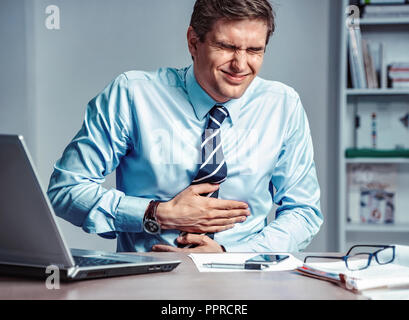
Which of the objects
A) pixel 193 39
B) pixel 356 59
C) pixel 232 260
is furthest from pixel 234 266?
pixel 356 59

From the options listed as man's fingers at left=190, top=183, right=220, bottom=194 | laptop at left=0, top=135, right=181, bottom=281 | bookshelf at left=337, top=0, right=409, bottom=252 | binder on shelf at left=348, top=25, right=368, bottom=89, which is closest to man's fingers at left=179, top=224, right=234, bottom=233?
man's fingers at left=190, top=183, right=220, bottom=194

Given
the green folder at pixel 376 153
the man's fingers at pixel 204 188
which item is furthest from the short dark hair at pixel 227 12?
the green folder at pixel 376 153

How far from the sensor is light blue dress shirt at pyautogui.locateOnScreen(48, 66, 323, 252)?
1.60m

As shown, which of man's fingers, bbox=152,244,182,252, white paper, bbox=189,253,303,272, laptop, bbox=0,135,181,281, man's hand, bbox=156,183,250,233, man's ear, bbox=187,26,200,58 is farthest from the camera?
man's ear, bbox=187,26,200,58

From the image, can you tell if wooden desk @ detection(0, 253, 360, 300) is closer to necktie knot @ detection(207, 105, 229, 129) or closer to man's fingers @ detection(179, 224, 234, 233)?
man's fingers @ detection(179, 224, 234, 233)

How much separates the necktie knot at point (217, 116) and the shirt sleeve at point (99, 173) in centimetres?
26

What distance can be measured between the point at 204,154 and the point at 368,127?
1.60 meters

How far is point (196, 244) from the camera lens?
4.87 ft

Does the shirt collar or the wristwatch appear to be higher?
the shirt collar

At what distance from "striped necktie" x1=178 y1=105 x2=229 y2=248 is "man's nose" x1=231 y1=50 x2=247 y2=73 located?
17 centimetres

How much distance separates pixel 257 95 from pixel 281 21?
1345mm

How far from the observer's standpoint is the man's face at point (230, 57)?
165 centimetres

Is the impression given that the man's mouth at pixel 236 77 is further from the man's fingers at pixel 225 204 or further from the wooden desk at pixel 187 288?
the wooden desk at pixel 187 288

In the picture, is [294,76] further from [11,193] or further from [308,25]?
[11,193]
